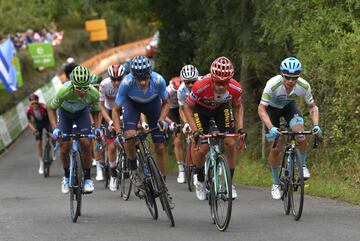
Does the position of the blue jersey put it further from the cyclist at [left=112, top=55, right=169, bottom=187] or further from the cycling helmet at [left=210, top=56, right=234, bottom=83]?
the cycling helmet at [left=210, top=56, right=234, bottom=83]

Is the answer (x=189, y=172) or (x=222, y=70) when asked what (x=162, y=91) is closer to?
(x=222, y=70)

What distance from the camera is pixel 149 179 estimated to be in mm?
10719

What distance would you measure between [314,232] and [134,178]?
2906 millimetres

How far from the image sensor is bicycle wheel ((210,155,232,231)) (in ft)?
32.1

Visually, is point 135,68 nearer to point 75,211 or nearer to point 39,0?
point 75,211

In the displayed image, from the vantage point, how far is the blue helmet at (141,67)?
10797 mm

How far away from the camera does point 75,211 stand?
1108 cm

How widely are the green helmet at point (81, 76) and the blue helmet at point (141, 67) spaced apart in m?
0.79

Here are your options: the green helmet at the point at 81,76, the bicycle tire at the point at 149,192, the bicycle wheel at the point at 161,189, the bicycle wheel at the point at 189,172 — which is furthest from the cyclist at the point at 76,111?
the bicycle wheel at the point at 189,172

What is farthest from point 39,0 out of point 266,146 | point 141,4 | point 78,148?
point 78,148

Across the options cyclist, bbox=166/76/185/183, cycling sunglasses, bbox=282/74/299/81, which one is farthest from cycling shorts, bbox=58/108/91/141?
cyclist, bbox=166/76/185/183

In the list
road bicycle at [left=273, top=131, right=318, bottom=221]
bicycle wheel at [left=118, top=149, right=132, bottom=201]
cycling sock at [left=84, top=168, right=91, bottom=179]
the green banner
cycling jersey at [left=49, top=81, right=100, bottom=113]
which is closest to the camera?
road bicycle at [left=273, top=131, right=318, bottom=221]

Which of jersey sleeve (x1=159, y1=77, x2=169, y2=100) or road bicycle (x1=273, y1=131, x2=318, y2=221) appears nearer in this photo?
road bicycle (x1=273, y1=131, x2=318, y2=221)

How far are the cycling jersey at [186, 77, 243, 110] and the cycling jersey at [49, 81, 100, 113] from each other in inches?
64.3
